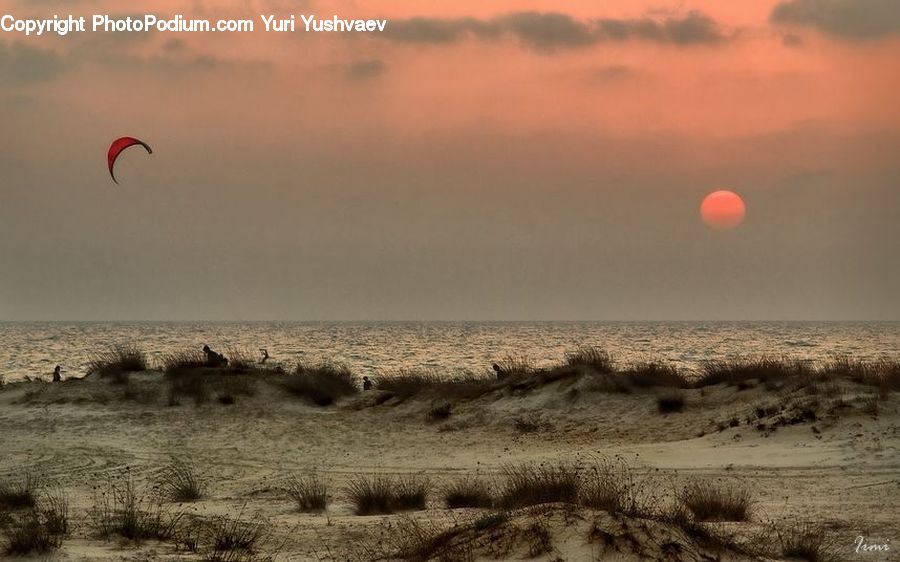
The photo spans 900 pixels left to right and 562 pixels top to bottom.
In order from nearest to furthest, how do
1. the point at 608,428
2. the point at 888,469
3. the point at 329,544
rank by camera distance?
the point at 329,544
the point at 888,469
the point at 608,428

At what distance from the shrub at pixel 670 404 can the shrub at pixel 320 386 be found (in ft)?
27.1

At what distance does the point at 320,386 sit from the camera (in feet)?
86.5

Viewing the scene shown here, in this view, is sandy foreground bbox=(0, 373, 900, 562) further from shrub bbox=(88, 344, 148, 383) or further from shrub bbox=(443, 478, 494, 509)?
shrub bbox=(88, 344, 148, 383)

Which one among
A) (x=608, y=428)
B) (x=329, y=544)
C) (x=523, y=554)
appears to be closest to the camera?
(x=523, y=554)

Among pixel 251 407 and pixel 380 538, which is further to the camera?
pixel 251 407

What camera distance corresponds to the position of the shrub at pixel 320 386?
85.1 ft

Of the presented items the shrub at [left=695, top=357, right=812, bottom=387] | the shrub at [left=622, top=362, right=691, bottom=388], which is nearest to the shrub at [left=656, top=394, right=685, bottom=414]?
the shrub at [left=622, top=362, right=691, bottom=388]

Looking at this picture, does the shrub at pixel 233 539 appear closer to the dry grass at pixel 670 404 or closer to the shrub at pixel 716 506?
the shrub at pixel 716 506

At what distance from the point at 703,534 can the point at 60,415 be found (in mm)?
17365

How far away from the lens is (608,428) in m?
21.6

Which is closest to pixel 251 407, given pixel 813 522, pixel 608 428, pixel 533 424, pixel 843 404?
pixel 533 424

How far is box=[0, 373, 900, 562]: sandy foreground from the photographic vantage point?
32.8 ft

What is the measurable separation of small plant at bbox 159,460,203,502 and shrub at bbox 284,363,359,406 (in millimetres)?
7866

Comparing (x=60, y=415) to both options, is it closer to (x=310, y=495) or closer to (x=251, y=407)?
(x=251, y=407)
